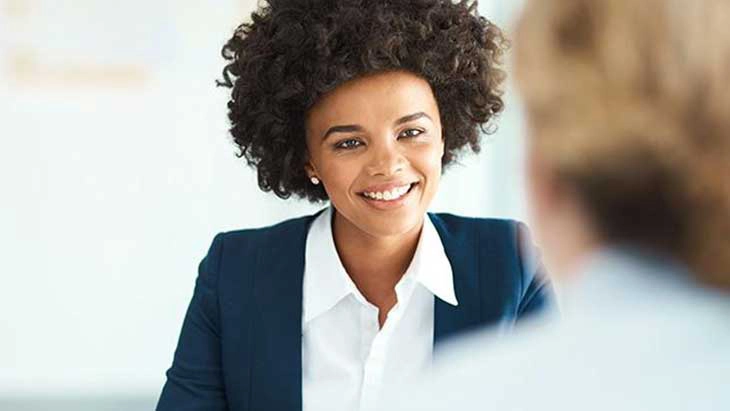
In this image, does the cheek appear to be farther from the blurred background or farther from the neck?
the blurred background

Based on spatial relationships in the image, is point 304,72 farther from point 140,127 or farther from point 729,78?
point 140,127

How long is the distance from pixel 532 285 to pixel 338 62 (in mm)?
525

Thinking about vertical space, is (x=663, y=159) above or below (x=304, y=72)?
below

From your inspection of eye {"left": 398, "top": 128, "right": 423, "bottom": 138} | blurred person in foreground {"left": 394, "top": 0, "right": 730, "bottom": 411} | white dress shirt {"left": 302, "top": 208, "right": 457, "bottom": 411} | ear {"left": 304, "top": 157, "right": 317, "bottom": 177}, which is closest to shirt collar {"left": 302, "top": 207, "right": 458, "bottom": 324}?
white dress shirt {"left": 302, "top": 208, "right": 457, "bottom": 411}

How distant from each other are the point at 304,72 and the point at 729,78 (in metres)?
1.21

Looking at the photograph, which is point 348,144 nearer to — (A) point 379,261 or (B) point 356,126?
(B) point 356,126

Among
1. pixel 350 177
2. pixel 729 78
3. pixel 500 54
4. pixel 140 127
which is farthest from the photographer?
pixel 140 127

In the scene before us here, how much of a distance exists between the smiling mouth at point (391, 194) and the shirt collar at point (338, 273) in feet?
0.49

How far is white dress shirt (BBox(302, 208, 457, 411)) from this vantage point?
5.72 feet

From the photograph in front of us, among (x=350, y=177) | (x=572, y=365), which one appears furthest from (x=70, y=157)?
(x=572, y=365)

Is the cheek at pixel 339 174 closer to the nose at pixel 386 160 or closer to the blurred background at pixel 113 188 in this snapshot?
the nose at pixel 386 160

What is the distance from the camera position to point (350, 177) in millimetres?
1714

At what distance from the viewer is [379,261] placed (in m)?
1.85

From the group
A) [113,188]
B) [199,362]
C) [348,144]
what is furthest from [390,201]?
[113,188]
